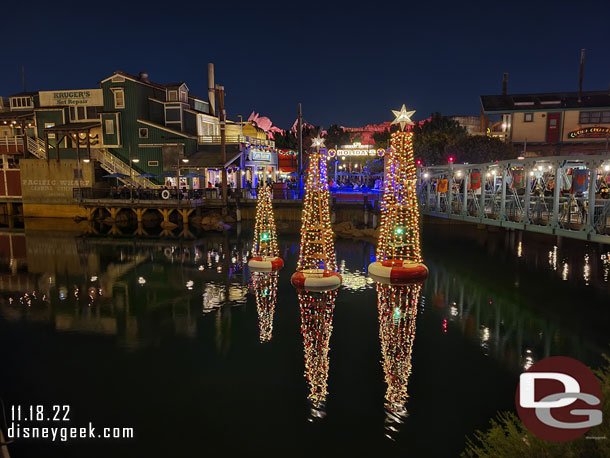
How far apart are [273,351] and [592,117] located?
160 feet

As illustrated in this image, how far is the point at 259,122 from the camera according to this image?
11038cm

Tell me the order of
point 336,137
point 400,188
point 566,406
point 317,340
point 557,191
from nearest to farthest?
point 566,406 → point 317,340 → point 557,191 → point 400,188 → point 336,137

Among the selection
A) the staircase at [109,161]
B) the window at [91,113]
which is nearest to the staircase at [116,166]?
the staircase at [109,161]

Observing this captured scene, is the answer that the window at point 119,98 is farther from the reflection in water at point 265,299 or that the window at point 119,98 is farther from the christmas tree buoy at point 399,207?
the christmas tree buoy at point 399,207

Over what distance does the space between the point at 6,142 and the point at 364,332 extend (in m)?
48.8

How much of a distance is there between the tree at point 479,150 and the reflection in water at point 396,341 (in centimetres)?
2328

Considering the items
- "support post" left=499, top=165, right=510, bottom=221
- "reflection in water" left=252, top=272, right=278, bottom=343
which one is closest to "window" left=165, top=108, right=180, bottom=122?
"reflection in water" left=252, top=272, right=278, bottom=343

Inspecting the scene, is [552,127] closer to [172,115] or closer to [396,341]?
[172,115]

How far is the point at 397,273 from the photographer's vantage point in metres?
21.5

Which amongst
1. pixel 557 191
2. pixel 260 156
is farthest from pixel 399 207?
pixel 260 156

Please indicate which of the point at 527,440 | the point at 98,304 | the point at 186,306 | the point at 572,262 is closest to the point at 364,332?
the point at 186,306

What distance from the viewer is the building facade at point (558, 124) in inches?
1836

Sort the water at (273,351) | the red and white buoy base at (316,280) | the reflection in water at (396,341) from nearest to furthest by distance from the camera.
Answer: the water at (273,351) < the reflection in water at (396,341) < the red and white buoy base at (316,280)

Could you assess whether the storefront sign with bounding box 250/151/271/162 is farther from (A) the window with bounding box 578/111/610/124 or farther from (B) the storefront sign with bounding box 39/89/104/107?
(A) the window with bounding box 578/111/610/124
